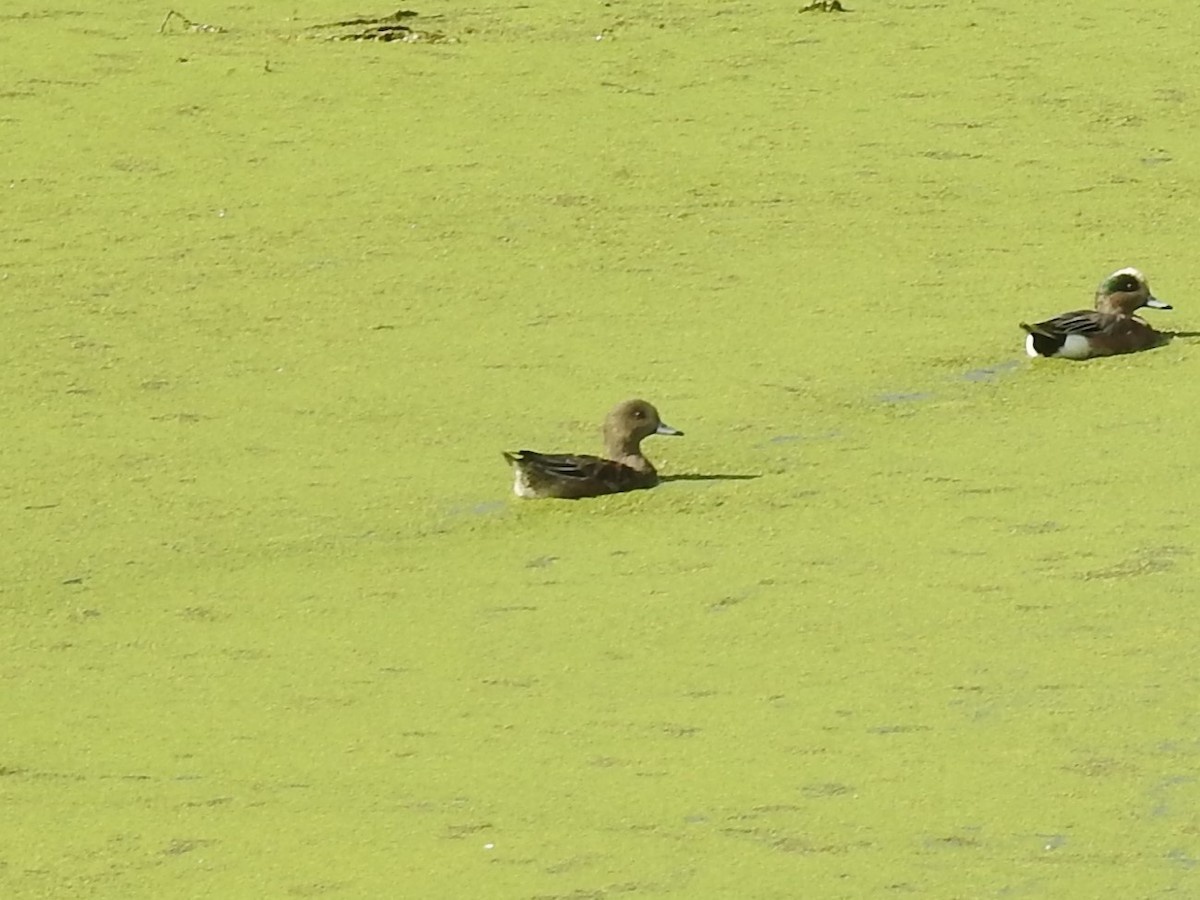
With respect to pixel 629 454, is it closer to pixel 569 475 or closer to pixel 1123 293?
pixel 569 475

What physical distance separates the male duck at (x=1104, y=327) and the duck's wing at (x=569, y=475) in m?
0.77

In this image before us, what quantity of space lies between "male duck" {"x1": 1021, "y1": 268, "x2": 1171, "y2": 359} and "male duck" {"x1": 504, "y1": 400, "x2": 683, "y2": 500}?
674 mm

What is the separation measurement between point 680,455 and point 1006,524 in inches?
22.5

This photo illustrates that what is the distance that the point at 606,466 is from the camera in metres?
3.90

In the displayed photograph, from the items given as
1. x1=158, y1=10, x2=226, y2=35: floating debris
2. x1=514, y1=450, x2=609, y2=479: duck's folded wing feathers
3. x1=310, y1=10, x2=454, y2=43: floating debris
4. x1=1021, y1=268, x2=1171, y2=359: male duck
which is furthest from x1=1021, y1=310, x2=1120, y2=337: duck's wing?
x1=158, y1=10, x2=226, y2=35: floating debris

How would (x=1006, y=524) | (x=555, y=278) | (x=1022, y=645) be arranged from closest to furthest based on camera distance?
(x=1022, y=645), (x=1006, y=524), (x=555, y=278)

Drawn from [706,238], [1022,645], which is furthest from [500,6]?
[1022,645]

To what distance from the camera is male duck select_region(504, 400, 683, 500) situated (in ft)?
12.6

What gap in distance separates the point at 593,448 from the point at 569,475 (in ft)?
0.79

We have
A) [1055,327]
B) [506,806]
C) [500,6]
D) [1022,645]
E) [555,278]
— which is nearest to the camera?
[506,806]

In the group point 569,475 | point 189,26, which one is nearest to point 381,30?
point 189,26

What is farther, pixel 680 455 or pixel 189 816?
pixel 680 455

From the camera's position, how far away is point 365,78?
19.1ft

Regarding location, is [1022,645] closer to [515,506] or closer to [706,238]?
[515,506]
